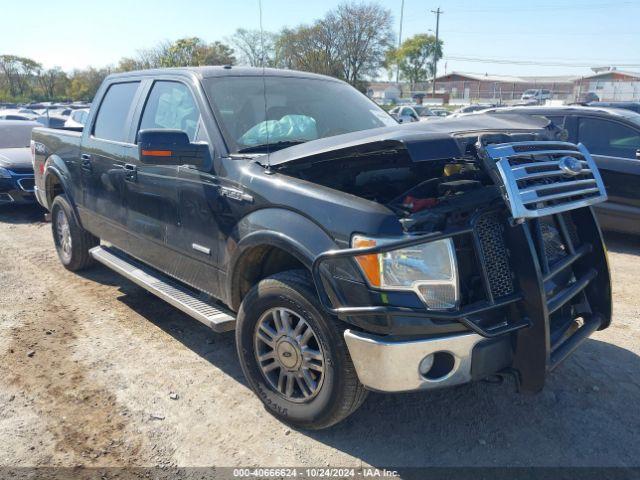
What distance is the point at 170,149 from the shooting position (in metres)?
3.42

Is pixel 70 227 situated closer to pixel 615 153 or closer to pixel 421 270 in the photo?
pixel 421 270

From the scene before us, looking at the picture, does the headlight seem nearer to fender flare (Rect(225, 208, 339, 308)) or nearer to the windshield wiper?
fender flare (Rect(225, 208, 339, 308))

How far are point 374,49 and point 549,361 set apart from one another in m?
40.2

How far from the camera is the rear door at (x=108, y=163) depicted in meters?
4.62

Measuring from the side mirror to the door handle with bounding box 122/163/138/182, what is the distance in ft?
2.77

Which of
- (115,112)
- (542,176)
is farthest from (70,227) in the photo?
(542,176)

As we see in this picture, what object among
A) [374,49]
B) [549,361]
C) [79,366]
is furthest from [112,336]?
[374,49]

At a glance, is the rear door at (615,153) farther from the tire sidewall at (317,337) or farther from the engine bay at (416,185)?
the tire sidewall at (317,337)

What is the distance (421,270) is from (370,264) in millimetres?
239

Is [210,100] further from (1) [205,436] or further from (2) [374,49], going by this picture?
(2) [374,49]

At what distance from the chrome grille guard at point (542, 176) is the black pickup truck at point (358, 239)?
0.04 feet

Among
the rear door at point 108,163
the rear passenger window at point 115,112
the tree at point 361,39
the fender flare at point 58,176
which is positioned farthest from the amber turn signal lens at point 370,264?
the tree at point 361,39

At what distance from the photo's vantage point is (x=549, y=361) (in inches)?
108

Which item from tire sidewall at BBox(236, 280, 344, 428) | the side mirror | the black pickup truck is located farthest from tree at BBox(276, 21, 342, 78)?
tire sidewall at BBox(236, 280, 344, 428)
